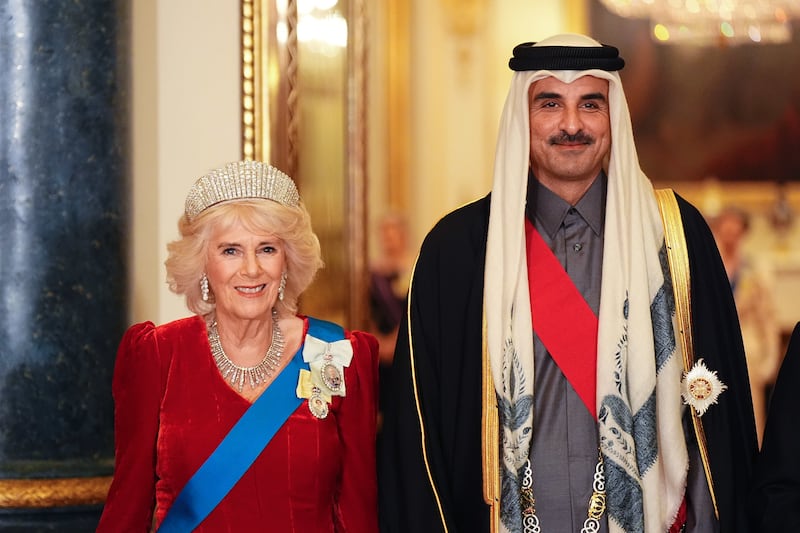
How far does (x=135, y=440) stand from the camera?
9.43 feet

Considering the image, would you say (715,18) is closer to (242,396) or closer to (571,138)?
(571,138)

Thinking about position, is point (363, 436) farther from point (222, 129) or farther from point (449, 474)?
point (222, 129)

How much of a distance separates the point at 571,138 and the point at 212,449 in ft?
3.77

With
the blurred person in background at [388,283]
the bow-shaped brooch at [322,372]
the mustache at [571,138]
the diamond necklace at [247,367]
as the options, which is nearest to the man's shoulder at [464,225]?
the mustache at [571,138]

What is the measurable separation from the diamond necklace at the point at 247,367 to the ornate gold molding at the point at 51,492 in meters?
0.73

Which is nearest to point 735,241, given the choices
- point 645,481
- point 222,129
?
point 222,129

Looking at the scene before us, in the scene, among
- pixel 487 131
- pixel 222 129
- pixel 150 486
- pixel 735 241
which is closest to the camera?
pixel 150 486

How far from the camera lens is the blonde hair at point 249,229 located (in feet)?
9.50

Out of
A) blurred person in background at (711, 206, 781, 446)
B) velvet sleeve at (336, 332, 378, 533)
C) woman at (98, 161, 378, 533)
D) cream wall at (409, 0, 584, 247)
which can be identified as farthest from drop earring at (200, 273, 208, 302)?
cream wall at (409, 0, 584, 247)

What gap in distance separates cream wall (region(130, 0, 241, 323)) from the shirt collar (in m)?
1.26

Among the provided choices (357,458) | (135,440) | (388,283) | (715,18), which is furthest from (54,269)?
(715,18)

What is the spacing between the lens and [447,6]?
1012 cm

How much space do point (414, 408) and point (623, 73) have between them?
7592mm

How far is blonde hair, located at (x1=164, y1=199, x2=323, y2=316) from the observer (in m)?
2.90
